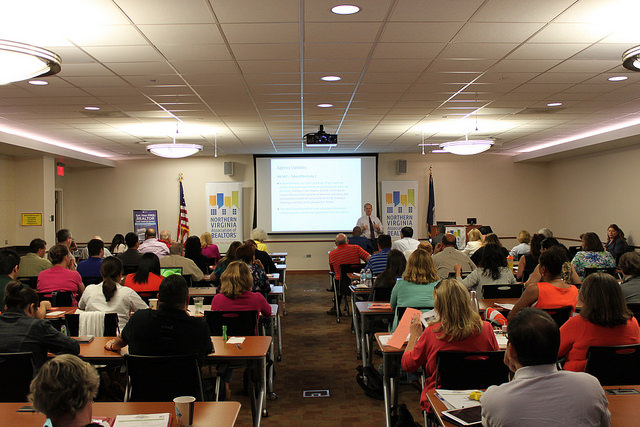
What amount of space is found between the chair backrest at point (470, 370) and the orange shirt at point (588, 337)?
49cm

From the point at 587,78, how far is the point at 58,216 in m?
13.4

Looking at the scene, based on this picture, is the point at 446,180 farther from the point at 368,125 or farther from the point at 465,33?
the point at 465,33

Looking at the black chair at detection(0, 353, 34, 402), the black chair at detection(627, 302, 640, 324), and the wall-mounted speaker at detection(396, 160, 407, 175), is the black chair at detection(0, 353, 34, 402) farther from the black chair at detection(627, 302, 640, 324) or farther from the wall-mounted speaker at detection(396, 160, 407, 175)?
the wall-mounted speaker at detection(396, 160, 407, 175)

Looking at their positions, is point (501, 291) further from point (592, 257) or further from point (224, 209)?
point (224, 209)

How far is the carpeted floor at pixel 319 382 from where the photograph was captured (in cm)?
452

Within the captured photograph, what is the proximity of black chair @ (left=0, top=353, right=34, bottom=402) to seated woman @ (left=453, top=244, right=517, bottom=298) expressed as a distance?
4.10m

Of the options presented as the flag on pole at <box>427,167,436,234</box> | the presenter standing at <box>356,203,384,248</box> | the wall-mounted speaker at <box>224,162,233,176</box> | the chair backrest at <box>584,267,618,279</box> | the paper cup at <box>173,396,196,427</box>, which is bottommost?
the paper cup at <box>173,396,196,427</box>

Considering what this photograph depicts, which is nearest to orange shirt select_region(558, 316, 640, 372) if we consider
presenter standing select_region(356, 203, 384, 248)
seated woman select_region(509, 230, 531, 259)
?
seated woman select_region(509, 230, 531, 259)

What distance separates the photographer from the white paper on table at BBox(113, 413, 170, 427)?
7.57 ft

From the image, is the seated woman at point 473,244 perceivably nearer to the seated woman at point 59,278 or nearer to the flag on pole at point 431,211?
the flag on pole at point 431,211

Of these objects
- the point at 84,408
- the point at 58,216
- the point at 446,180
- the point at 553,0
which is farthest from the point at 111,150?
the point at 84,408

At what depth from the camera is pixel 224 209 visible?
14438 mm

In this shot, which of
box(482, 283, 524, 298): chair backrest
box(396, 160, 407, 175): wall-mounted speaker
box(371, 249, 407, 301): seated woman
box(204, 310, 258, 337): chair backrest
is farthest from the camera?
box(396, 160, 407, 175): wall-mounted speaker

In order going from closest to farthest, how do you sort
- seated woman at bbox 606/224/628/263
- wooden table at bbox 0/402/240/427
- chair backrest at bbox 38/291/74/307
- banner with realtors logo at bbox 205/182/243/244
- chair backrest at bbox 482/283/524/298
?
wooden table at bbox 0/402/240/427 < chair backrest at bbox 482/283/524/298 < chair backrest at bbox 38/291/74/307 < seated woman at bbox 606/224/628/263 < banner with realtors logo at bbox 205/182/243/244
